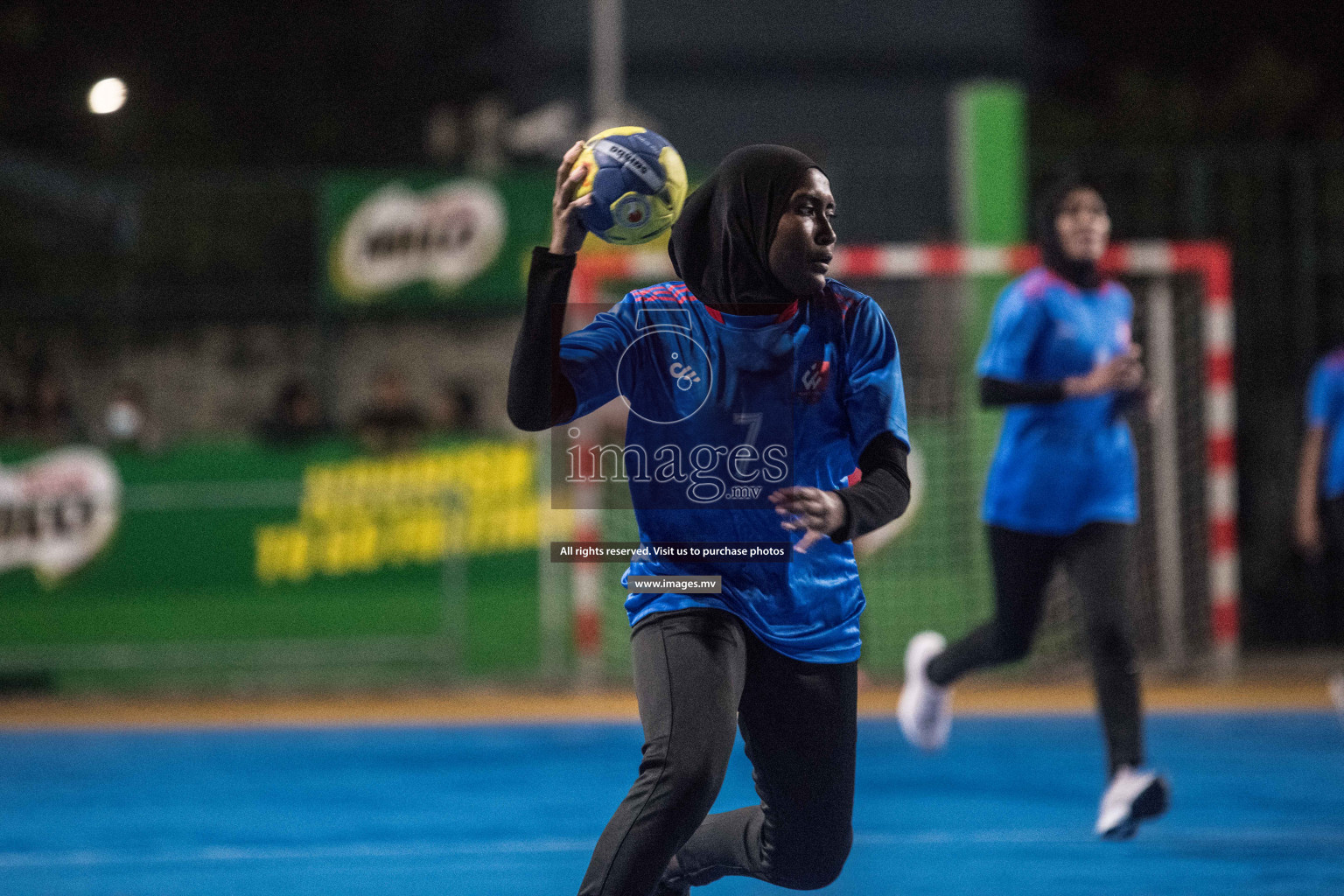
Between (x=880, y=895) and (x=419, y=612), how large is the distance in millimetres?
7233

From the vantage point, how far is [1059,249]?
6.35 meters

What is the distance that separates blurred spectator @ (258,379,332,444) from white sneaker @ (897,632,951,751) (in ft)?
19.6

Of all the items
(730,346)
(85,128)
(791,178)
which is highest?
(85,128)

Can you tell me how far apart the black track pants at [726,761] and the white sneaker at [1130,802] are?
7.12 ft

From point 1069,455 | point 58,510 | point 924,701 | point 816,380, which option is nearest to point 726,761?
point 816,380

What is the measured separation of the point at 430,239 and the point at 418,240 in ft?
0.41

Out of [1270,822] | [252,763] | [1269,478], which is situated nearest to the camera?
[1270,822]

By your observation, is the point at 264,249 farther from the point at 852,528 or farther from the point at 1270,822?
the point at 852,528

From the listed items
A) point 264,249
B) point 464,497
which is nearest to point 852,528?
point 464,497

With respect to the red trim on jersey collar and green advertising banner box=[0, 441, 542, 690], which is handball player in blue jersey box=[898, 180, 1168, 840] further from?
green advertising banner box=[0, 441, 542, 690]

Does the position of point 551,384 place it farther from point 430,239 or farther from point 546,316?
point 430,239

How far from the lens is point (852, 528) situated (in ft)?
10.7

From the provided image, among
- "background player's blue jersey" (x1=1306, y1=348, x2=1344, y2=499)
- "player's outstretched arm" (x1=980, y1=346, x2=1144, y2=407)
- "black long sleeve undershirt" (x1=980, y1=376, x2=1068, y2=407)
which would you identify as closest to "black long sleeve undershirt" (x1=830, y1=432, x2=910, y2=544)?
"player's outstretched arm" (x1=980, y1=346, x2=1144, y2=407)

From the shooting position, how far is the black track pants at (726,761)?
3271mm
